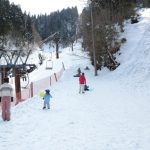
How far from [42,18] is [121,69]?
517ft

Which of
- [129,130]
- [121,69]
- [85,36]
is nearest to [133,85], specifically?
[121,69]

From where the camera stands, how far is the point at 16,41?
285 ft

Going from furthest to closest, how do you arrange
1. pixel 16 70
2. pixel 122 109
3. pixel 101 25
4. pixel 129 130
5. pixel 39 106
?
pixel 101 25 → pixel 16 70 → pixel 39 106 → pixel 122 109 → pixel 129 130

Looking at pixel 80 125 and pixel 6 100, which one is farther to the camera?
pixel 6 100

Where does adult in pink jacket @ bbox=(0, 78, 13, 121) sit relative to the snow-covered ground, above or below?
above

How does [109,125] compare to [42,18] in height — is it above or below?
below

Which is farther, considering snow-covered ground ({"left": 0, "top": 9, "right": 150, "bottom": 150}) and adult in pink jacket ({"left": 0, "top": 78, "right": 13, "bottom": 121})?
adult in pink jacket ({"left": 0, "top": 78, "right": 13, "bottom": 121})

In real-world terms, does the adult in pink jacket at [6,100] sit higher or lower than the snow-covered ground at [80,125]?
higher

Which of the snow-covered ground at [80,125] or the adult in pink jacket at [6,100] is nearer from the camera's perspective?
the snow-covered ground at [80,125]

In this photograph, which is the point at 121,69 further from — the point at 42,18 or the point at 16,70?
the point at 42,18

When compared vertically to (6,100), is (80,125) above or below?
below

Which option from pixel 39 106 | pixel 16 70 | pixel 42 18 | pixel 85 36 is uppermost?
pixel 42 18

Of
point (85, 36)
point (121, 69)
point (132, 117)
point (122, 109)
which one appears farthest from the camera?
point (85, 36)

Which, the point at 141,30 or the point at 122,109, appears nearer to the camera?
the point at 122,109
